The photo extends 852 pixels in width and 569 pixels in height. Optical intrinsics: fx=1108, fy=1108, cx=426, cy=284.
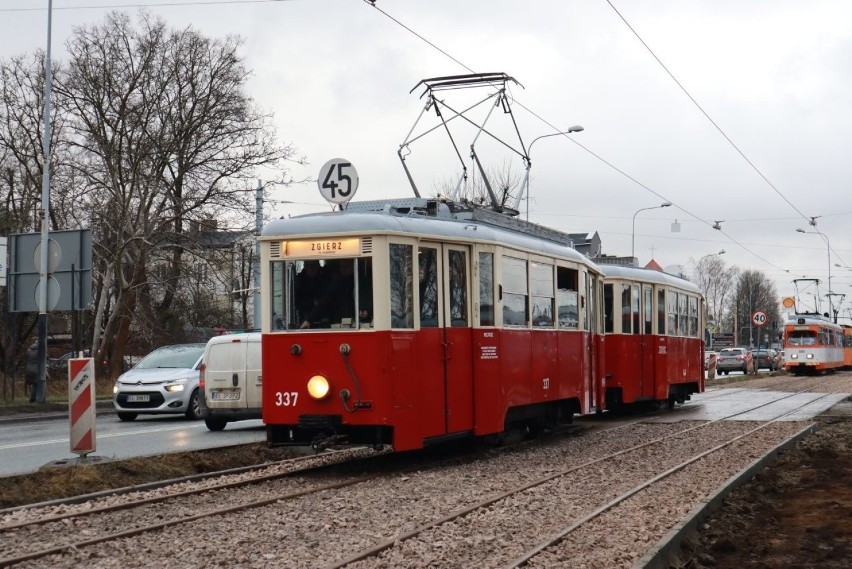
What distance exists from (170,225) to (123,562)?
96.9 feet

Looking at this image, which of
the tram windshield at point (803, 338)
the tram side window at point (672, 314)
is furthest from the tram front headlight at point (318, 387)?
the tram windshield at point (803, 338)

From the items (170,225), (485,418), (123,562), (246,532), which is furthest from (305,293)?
(170,225)

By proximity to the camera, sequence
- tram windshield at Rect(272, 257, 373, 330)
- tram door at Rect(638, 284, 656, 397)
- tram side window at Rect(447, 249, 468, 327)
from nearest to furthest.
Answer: tram windshield at Rect(272, 257, 373, 330) → tram side window at Rect(447, 249, 468, 327) → tram door at Rect(638, 284, 656, 397)

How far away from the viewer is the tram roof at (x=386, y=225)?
39.8 ft

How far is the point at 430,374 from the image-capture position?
1241 cm

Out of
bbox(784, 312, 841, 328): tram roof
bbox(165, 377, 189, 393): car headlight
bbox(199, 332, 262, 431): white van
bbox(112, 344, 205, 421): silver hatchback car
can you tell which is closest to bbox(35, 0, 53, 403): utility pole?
bbox(112, 344, 205, 421): silver hatchback car

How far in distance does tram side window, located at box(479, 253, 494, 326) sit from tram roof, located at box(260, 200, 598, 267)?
243mm

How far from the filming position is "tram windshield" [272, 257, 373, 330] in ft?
39.6

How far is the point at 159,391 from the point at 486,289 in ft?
33.8

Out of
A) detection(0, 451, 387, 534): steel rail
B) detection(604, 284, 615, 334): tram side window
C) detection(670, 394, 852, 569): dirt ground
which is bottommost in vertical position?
detection(670, 394, 852, 569): dirt ground

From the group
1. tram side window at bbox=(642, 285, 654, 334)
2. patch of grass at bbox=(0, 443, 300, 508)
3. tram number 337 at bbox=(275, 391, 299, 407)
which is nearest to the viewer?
patch of grass at bbox=(0, 443, 300, 508)

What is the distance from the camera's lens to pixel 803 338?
5256 cm

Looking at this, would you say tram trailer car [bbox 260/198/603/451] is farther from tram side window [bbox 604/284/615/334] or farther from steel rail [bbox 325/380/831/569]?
tram side window [bbox 604/284/615/334]

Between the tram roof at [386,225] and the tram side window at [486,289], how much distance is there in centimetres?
24
